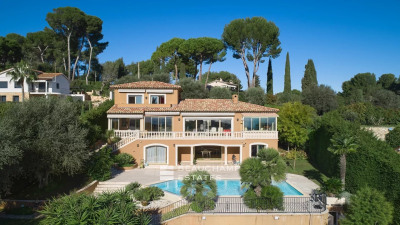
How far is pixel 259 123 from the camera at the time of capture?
28.3 meters

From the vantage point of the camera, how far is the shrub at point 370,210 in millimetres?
13289

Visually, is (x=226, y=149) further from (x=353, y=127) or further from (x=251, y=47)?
(x=251, y=47)

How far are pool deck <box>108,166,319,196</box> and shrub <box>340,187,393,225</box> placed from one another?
4.83 metres

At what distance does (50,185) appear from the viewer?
19.7m

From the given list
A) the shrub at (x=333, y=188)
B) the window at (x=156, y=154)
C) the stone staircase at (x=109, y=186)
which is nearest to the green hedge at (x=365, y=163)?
the shrub at (x=333, y=188)

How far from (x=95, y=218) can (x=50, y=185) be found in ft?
34.9

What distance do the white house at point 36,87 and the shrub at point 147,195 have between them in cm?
3297

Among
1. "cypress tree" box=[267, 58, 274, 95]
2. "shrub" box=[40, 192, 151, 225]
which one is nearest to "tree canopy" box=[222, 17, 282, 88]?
"cypress tree" box=[267, 58, 274, 95]

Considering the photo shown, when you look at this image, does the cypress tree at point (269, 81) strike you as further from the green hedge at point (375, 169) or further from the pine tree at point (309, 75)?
the green hedge at point (375, 169)

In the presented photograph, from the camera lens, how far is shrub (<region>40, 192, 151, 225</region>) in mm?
10891

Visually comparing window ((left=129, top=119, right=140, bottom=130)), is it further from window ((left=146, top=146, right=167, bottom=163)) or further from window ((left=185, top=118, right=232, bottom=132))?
window ((left=185, top=118, right=232, bottom=132))

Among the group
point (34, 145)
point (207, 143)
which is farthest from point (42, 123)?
point (207, 143)

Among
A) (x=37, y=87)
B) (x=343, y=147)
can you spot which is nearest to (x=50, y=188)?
(x=343, y=147)

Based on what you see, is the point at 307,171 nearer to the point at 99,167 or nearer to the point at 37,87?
the point at 99,167
